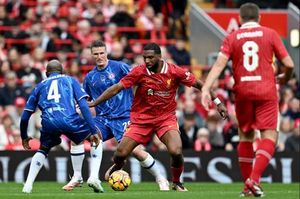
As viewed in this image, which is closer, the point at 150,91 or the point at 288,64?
the point at 288,64

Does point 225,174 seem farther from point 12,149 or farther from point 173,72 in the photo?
point 173,72

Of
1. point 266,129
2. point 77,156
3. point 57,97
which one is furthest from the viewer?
point 77,156

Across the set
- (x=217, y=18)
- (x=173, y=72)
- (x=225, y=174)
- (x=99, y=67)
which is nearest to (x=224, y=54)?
(x=173, y=72)

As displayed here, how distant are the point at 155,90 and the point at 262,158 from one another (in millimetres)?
2982

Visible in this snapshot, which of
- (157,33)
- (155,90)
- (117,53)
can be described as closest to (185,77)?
(155,90)

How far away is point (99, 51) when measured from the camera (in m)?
18.6

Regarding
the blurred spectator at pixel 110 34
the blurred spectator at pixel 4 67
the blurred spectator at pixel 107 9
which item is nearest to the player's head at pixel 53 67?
the blurred spectator at pixel 4 67

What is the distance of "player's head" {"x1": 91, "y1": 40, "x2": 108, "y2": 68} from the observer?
18.6 metres

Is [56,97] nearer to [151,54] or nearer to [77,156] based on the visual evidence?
[77,156]

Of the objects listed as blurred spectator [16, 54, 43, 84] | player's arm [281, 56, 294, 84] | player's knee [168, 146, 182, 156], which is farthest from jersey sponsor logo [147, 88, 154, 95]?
blurred spectator [16, 54, 43, 84]

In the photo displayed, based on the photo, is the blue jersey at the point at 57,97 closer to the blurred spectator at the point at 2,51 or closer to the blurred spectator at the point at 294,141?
the blurred spectator at the point at 294,141

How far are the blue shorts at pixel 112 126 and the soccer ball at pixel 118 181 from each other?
4.38ft

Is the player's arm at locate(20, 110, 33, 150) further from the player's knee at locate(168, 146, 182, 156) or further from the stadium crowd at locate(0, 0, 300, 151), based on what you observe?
the stadium crowd at locate(0, 0, 300, 151)

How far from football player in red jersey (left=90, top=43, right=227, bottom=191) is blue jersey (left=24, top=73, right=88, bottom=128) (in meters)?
0.36
